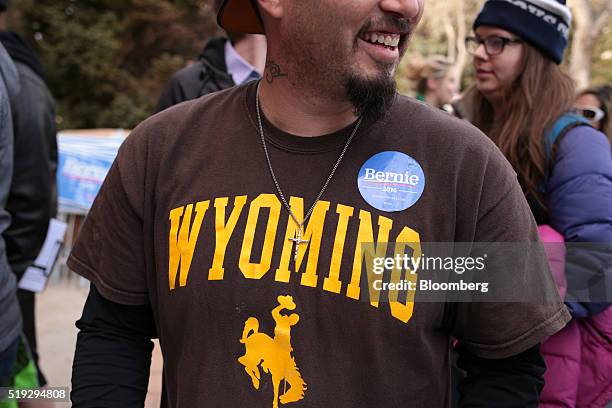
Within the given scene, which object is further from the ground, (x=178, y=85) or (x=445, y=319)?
(x=445, y=319)

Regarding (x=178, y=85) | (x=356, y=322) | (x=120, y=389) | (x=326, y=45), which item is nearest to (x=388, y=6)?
(x=326, y=45)

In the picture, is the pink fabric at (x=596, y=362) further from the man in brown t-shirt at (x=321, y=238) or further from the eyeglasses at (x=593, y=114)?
the eyeglasses at (x=593, y=114)

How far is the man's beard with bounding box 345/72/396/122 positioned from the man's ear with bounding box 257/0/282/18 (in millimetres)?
257

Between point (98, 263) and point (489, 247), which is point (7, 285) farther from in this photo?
point (489, 247)

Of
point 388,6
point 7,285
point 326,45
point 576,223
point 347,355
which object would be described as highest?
point 388,6

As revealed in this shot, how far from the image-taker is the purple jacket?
6.75 feet

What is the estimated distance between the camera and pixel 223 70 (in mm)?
3441

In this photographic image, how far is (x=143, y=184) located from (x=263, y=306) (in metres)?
0.45

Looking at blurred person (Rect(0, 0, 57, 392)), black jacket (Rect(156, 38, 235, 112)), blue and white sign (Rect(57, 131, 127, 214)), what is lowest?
blue and white sign (Rect(57, 131, 127, 214))

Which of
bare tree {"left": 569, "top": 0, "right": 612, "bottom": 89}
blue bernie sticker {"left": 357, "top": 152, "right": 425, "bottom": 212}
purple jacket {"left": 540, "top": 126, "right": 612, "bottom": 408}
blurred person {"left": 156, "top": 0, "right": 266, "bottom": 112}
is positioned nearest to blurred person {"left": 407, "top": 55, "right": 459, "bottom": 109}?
blurred person {"left": 156, "top": 0, "right": 266, "bottom": 112}

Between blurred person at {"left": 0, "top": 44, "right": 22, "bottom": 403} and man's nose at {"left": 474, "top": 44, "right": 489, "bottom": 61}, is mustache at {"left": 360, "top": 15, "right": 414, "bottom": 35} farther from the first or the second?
blurred person at {"left": 0, "top": 44, "right": 22, "bottom": 403}

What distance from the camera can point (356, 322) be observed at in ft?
4.81

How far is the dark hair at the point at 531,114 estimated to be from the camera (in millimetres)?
2273

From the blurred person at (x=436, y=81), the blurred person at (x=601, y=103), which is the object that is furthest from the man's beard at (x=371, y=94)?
the blurred person at (x=436, y=81)
